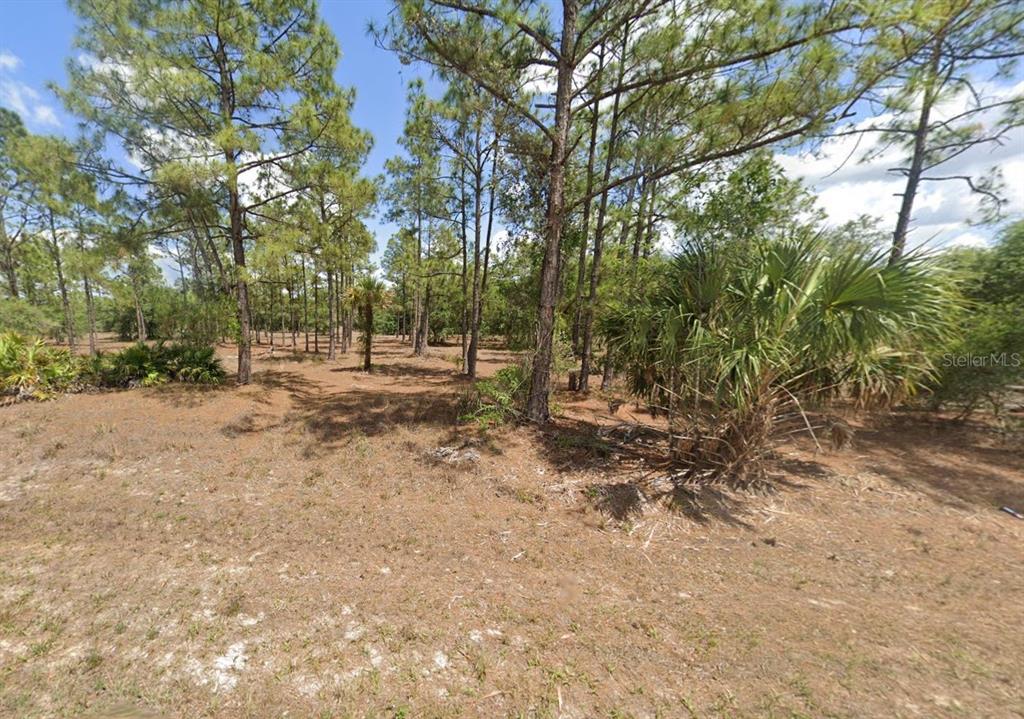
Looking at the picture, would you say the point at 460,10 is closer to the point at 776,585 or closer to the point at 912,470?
the point at 776,585

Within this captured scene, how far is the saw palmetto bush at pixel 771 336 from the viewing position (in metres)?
4.21

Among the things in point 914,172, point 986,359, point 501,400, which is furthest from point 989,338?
point 501,400

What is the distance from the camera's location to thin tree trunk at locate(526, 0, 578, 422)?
612cm

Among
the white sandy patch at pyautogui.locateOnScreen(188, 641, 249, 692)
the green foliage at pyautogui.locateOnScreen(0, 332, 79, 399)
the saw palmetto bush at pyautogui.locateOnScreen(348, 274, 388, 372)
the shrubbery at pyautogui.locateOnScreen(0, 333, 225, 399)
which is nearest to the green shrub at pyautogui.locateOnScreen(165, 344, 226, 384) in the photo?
the shrubbery at pyautogui.locateOnScreen(0, 333, 225, 399)

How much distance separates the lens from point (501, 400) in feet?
22.9

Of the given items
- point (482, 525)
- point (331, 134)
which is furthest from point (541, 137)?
point (482, 525)

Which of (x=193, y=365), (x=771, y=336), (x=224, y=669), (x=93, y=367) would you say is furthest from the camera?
(x=193, y=365)

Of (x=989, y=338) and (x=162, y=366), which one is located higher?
(x=989, y=338)

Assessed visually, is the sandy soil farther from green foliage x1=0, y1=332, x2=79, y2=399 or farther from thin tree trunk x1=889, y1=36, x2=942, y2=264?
thin tree trunk x1=889, y1=36, x2=942, y2=264

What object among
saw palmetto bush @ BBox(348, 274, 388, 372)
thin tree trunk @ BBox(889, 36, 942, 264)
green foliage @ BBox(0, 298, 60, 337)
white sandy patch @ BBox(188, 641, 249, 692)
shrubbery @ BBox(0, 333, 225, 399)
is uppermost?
thin tree trunk @ BBox(889, 36, 942, 264)

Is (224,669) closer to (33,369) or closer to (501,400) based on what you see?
(501,400)

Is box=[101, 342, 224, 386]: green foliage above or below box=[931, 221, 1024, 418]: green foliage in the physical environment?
below

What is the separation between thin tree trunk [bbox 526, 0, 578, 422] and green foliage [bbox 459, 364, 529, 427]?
32 centimetres

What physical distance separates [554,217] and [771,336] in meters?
3.90
